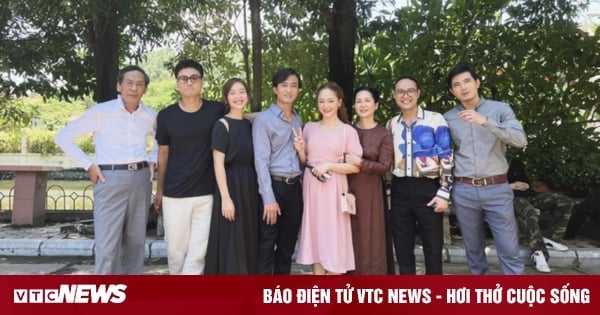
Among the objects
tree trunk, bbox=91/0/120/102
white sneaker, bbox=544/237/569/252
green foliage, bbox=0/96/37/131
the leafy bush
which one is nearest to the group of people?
white sneaker, bbox=544/237/569/252

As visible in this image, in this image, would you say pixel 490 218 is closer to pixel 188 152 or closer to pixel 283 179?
pixel 283 179

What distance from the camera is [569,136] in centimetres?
671

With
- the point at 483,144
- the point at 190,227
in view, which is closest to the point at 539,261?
the point at 483,144

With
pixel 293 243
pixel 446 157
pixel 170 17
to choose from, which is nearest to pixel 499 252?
pixel 446 157

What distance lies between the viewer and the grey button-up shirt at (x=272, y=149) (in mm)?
3092

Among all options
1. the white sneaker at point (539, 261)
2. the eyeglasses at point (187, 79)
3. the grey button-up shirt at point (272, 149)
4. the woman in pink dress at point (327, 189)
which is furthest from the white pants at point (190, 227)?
the white sneaker at point (539, 261)

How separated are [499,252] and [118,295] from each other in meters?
2.53

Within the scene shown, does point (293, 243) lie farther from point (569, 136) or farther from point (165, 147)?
point (569, 136)

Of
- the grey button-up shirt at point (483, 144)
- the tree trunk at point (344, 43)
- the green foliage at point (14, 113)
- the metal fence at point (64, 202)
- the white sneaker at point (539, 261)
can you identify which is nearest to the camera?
the grey button-up shirt at point (483, 144)

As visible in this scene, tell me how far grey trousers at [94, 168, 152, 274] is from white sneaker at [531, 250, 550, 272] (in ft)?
11.9

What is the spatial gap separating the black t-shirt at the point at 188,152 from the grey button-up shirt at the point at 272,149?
0.32 m

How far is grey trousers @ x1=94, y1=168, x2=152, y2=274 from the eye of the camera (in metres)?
3.26

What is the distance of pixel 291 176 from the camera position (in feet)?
10.5

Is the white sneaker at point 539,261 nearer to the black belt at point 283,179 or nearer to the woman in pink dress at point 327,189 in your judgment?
the woman in pink dress at point 327,189
